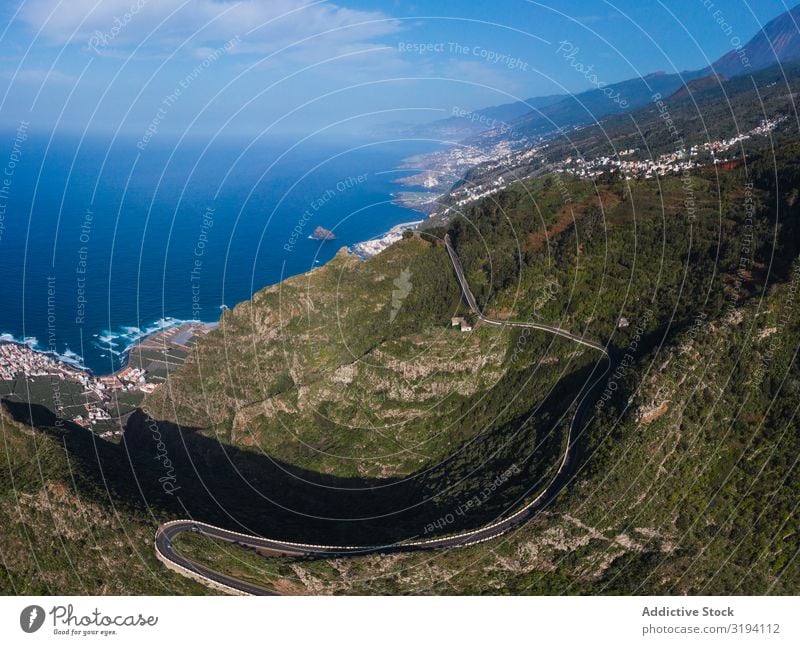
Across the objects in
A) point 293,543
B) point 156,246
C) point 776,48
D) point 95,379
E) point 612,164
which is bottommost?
point 293,543

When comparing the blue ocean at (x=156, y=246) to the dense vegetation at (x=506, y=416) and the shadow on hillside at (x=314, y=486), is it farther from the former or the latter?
the shadow on hillside at (x=314, y=486)

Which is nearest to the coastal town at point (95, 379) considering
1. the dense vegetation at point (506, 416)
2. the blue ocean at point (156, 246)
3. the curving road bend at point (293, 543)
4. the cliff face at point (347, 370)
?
the blue ocean at point (156, 246)

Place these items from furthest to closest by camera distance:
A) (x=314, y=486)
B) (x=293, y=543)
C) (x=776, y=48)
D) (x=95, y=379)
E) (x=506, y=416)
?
1. (x=776, y=48)
2. (x=95, y=379)
3. (x=314, y=486)
4. (x=506, y=416)
5. (x=293, y=543)

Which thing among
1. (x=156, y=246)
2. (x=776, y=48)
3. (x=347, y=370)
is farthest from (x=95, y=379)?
(x=776, y=48)

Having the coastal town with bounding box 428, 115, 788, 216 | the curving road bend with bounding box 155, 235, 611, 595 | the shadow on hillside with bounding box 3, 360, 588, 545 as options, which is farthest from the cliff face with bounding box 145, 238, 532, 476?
the coastal town with bounding box 428, 115, 788, 216

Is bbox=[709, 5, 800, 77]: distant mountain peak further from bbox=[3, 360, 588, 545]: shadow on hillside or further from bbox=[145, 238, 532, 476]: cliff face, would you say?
bbox=[3, 360, 588, 545]: shadow on hillside

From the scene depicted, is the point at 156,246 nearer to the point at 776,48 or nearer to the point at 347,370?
the point at 347,370
